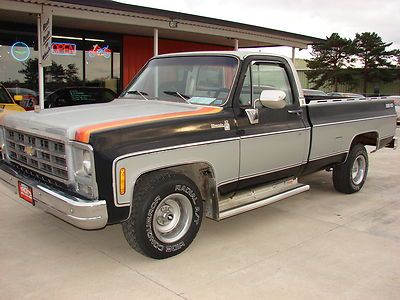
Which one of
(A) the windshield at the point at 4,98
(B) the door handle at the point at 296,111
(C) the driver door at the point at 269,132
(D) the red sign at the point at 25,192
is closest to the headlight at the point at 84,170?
(D) the red sign at the point at 25,192

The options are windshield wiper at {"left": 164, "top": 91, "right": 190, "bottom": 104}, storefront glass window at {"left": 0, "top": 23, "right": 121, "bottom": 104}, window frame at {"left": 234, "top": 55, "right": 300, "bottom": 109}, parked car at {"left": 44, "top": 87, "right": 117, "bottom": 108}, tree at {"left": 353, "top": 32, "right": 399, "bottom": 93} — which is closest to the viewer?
window frame at {"left": 234, "top": 55, "right": 300, "bottom": 109}

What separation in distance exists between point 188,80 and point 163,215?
1678 millimetres

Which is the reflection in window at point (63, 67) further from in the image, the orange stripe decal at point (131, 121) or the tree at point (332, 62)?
the tree at point (332, 62)

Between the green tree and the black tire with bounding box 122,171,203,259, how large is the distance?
39.1 ft

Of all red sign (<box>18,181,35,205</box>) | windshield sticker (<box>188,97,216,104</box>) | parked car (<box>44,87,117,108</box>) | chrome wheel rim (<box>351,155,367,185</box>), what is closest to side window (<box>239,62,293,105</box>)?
windshield sticker (<box>188,97,216,104</box>)

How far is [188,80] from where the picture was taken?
16.6 ft

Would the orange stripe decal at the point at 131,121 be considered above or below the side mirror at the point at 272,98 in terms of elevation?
below

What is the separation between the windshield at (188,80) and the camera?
15.7ft

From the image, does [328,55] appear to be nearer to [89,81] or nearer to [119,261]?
[89,81]

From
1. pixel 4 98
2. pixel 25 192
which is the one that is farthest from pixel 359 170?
pixel 4 98

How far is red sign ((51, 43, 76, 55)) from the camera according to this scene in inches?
592

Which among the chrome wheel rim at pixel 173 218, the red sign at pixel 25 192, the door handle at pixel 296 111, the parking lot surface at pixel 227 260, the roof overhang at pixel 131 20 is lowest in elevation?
the parking lot surface at pixel 227 260

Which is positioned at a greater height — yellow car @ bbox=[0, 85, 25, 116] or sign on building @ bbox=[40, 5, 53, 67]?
sign on building @ bbox=[40, 5, 53, 67]

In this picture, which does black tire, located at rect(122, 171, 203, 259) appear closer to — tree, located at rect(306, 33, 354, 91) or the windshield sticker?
the windshield sticker
